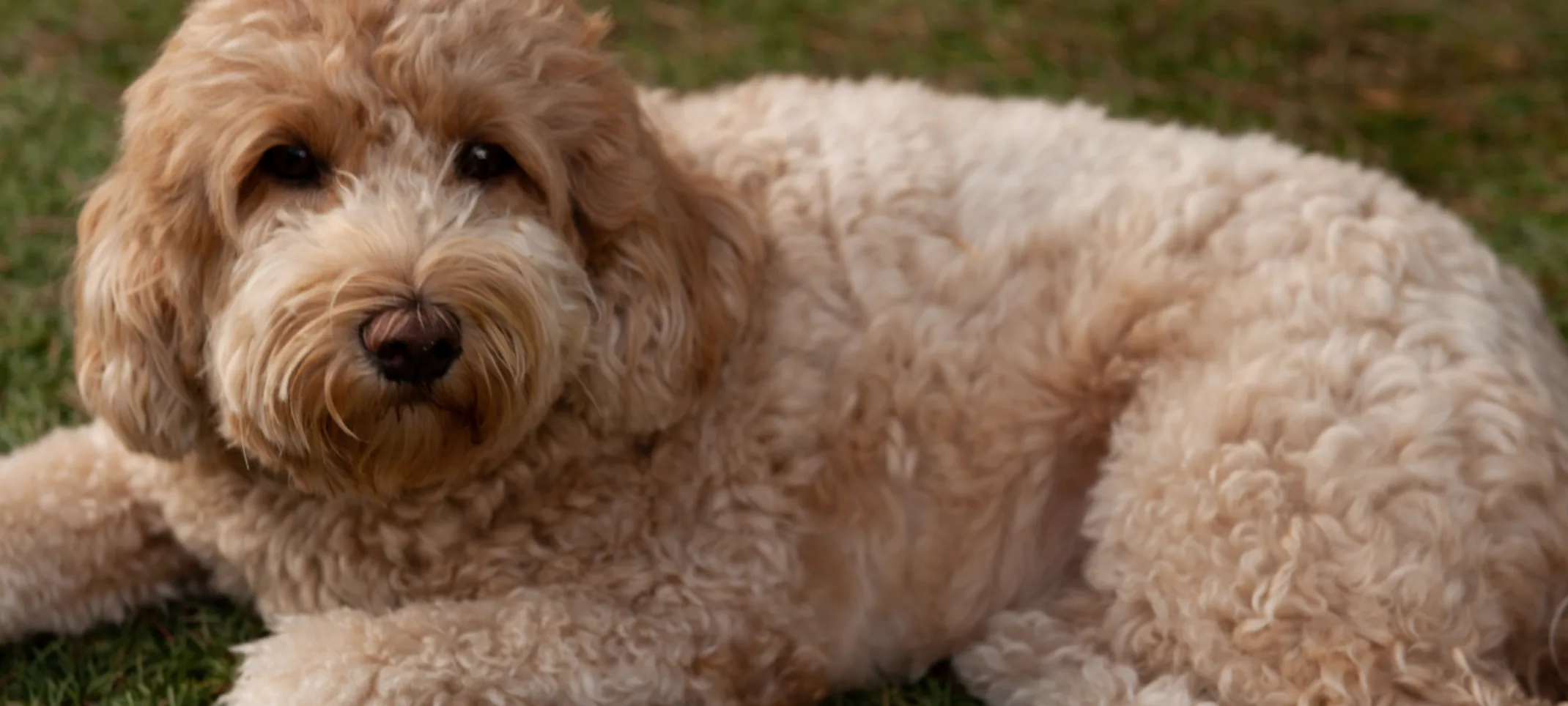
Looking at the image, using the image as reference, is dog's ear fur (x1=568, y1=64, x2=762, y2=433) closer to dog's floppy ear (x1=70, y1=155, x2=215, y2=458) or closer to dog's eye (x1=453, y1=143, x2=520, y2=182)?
dog's eye (x1=453, y1=143, x2=520, y2=182)

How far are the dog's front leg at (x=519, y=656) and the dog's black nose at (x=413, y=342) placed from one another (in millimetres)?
586

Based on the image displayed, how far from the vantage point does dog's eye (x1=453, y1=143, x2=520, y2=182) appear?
2695mm

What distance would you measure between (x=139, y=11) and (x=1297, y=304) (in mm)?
4983

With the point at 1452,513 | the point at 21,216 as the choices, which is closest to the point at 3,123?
the point at 21,216

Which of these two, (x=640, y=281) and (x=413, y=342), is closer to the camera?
(x=413, y=342)

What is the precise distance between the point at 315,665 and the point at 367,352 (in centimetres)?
68

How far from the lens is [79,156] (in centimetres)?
500

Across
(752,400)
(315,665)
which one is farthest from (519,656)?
(752,400)

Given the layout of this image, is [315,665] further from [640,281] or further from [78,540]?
[640,281]

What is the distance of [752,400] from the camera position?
304 centimetres

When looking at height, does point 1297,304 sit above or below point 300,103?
below

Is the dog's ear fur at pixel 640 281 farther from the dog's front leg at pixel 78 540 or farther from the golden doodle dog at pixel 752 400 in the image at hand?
the dog's front leg at pixel 78 540

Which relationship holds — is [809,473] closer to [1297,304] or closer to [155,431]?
[1297,304]

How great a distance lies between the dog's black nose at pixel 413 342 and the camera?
2.39 meters
